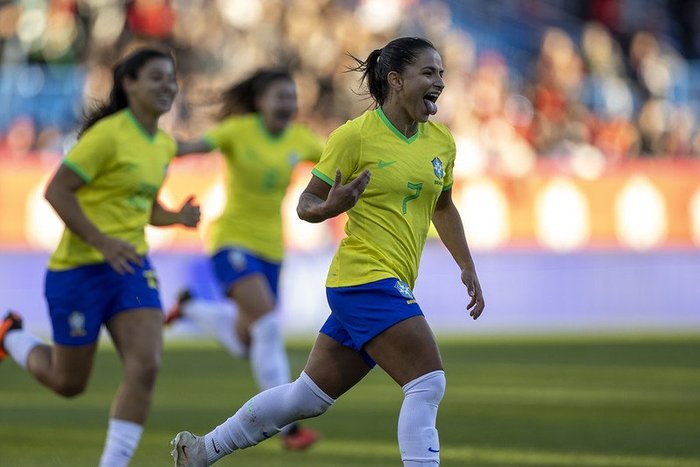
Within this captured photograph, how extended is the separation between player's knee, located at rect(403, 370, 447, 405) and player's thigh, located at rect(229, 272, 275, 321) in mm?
4355

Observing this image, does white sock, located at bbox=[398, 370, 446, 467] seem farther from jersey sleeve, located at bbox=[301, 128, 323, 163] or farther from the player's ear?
jersey sleeve, located at bbox=[301, 128, 323, 163]

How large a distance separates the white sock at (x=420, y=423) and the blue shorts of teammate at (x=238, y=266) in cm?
457

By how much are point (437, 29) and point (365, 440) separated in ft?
46.6

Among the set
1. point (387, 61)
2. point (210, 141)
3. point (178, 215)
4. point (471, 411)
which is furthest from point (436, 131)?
point (471, 411)

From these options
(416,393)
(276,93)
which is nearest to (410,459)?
(416,393)

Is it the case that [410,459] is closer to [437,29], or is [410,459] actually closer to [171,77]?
[171,77]

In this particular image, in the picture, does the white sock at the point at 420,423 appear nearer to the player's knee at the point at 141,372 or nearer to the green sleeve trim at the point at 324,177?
the green sleeve trim at the point at 324,177

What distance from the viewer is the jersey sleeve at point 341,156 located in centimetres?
605

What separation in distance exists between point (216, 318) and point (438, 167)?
18.5 feet

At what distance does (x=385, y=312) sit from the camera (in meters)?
6.02

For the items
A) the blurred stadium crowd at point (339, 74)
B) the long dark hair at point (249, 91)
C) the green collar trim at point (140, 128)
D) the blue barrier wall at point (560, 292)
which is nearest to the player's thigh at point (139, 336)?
the green collar trim at point (140, 128)

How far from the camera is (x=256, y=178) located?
10.7 m

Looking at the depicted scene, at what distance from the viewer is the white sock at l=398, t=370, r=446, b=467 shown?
19.5ft

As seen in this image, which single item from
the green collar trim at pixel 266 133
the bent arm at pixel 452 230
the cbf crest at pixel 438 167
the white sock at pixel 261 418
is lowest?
the white sock at pixel 261 418
